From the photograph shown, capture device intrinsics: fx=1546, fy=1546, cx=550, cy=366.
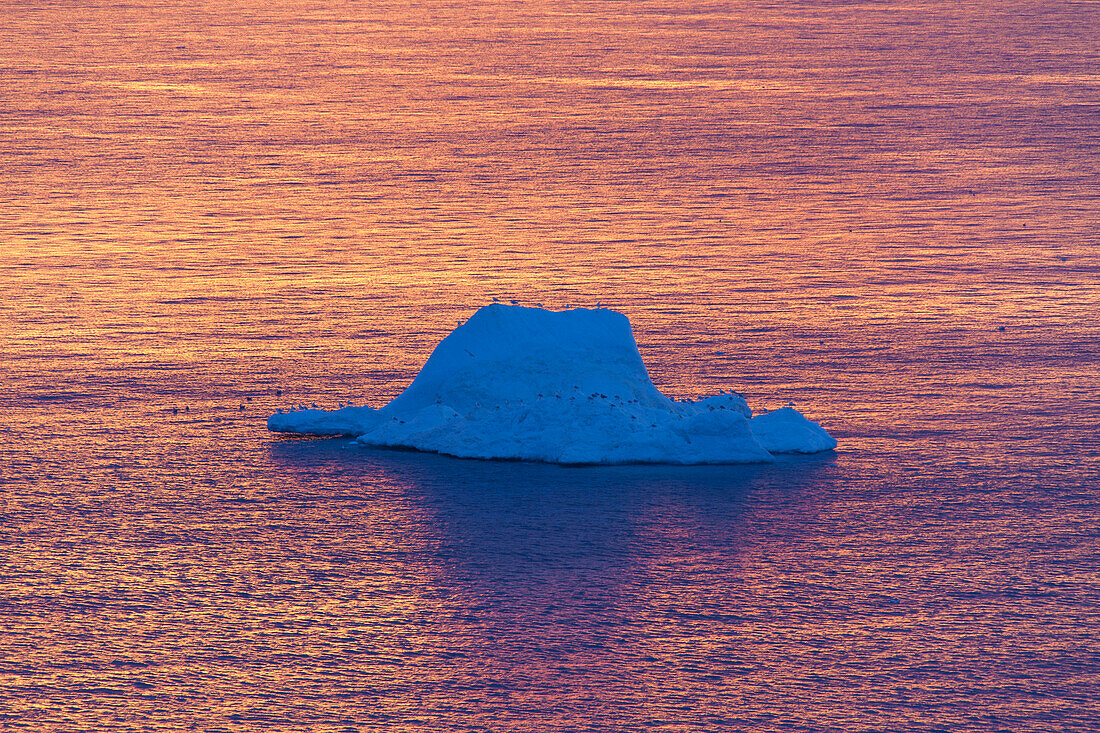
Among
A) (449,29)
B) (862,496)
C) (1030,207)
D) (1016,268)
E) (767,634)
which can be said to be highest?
(449,29)

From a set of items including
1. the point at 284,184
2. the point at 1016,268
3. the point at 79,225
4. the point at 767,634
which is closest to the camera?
the point at 767,634

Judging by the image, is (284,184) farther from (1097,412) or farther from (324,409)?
(1097,412)

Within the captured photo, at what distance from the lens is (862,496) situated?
13977 millimetres

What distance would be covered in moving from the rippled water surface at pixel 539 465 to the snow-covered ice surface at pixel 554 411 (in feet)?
0.93

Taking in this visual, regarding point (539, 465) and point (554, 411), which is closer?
point (539, 465)

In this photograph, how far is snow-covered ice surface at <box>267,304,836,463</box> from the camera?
590 inches

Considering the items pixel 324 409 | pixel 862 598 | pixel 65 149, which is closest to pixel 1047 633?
pixel 862 598

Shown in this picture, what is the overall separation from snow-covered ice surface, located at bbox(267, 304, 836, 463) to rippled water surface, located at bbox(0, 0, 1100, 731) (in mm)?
283

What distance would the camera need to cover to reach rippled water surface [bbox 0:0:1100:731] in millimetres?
10430

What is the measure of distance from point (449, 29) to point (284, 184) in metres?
23.2

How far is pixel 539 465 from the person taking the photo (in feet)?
48.9

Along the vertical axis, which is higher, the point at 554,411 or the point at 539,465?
the point at 554,411

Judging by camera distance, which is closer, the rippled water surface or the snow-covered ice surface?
the rippled water surface

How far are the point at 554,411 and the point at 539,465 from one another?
1.98 ft
